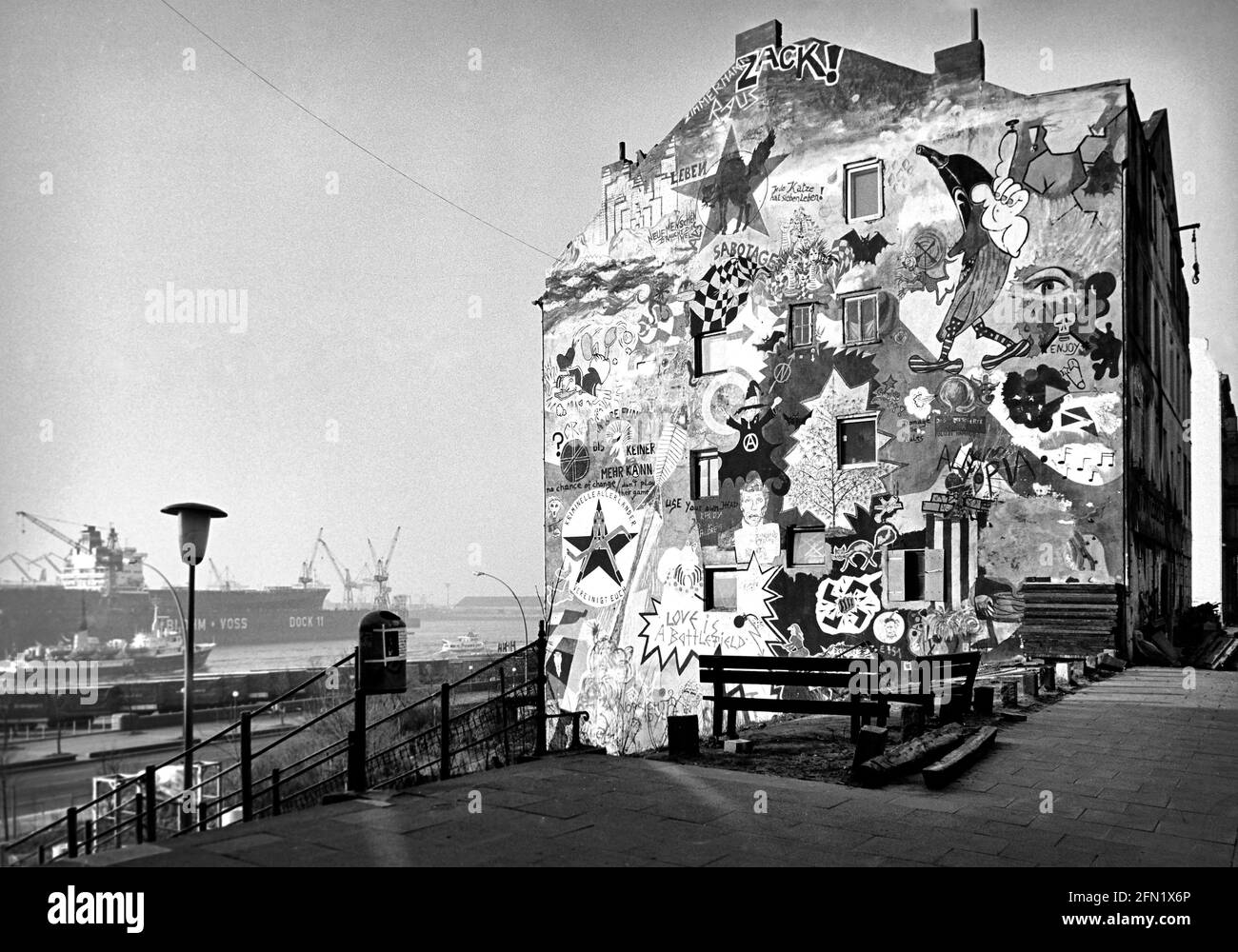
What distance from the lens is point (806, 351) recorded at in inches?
957

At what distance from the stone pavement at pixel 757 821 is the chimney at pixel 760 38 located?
70.9ft

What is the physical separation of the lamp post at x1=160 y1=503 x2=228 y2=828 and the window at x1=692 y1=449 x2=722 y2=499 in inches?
558

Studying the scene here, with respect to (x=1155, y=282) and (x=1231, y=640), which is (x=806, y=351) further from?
(x=1231, y=640)

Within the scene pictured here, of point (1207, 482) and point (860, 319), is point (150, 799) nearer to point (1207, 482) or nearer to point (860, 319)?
point (860, 319)

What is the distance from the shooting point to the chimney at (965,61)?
2248 centimetres

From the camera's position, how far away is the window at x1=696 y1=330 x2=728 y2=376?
84.8 ft

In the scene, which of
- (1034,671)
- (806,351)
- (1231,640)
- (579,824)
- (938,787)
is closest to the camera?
(579,824)

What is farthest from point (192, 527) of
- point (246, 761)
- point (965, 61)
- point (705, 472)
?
point (965, 61)

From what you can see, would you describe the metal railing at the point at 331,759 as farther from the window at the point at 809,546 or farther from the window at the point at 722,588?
the window at the point at 809,546

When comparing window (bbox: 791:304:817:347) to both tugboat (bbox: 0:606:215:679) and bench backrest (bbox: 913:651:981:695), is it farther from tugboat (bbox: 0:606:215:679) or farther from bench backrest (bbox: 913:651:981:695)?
tugboat (bbox: 0:606:215:679)

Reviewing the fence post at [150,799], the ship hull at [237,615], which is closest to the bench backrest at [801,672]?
the fence post at [150,799]

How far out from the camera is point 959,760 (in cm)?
812
